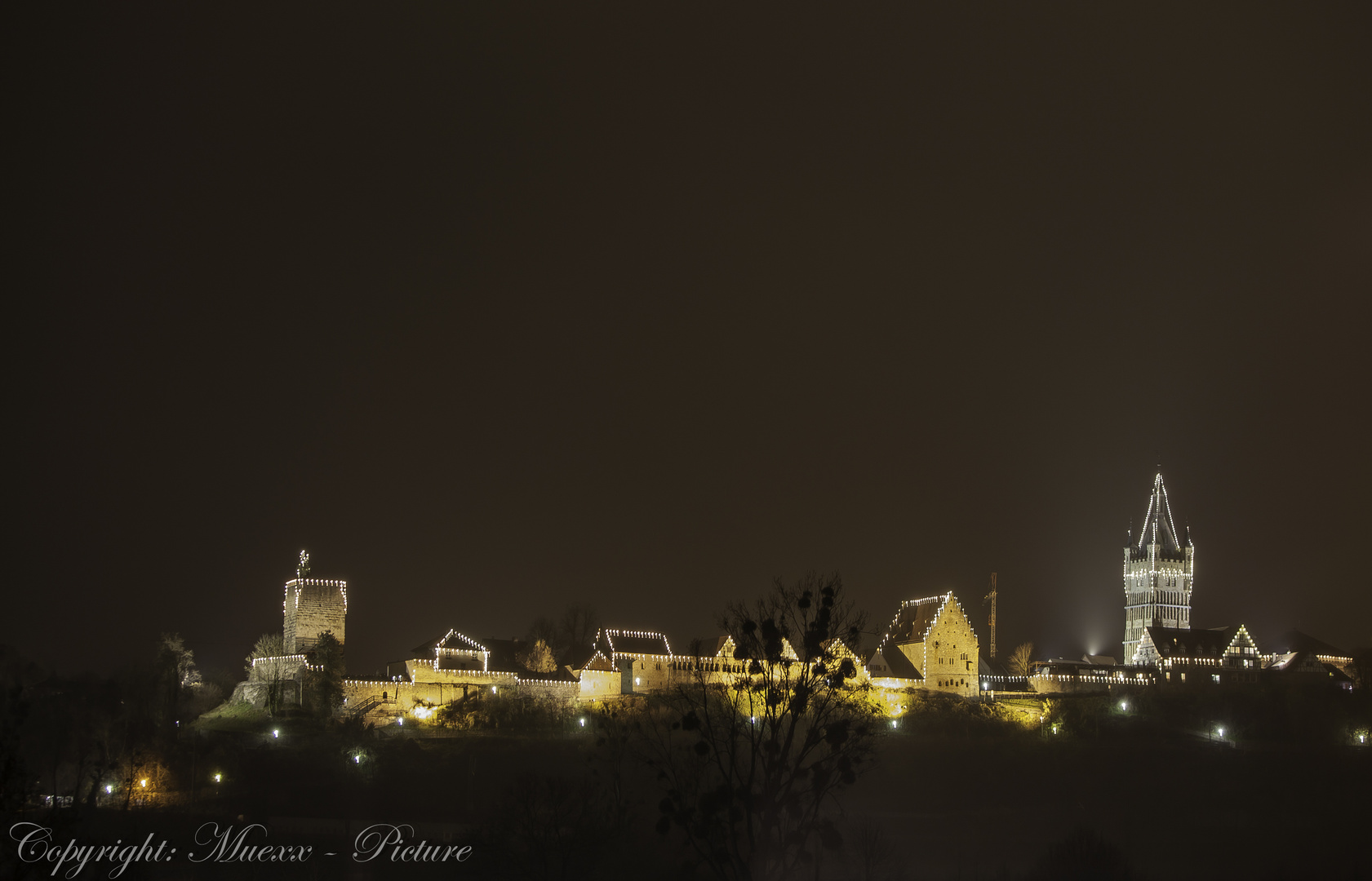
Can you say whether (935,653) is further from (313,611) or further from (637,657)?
(313,611)

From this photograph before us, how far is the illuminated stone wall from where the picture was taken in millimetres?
82438

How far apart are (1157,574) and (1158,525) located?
5.68m

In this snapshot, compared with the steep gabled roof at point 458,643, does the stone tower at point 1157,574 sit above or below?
above

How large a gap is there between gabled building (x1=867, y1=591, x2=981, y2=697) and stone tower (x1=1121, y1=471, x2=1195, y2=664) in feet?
148

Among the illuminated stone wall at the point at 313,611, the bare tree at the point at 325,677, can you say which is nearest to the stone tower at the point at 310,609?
the illuminated stone wall at the point at 313,611

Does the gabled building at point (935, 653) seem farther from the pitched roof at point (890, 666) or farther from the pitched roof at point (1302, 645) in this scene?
the pitched roof at point (1302, 645)

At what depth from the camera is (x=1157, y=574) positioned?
134 meters

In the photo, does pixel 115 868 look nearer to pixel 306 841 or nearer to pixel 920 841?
pixel 306 841

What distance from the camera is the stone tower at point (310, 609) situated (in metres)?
82.4

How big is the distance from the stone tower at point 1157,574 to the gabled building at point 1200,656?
2366cm

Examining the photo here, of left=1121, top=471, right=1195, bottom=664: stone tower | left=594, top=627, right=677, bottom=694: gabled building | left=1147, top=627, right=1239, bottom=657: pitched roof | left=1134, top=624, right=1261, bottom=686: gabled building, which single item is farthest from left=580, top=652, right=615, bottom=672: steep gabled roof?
left=1121, top=471, right=1195, bottom=664: stone tower

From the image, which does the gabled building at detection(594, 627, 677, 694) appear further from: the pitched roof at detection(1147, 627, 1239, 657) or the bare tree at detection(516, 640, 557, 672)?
the pitched roof at detection(1147, 627, 1239, 657)

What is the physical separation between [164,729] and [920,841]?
4036 centimetres

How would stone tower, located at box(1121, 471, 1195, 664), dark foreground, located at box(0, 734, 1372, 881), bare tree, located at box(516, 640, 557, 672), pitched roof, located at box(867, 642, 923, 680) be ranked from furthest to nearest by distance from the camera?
1. stone tower, located at box(1121, 471, 1195, 664)
2. bare tree, located at box(516, 640, 557, 672)
3. pitched roof, located at box(867, 642, 923, 680)
4. dark foreground, located at box(0, 734, 1372, 881)
